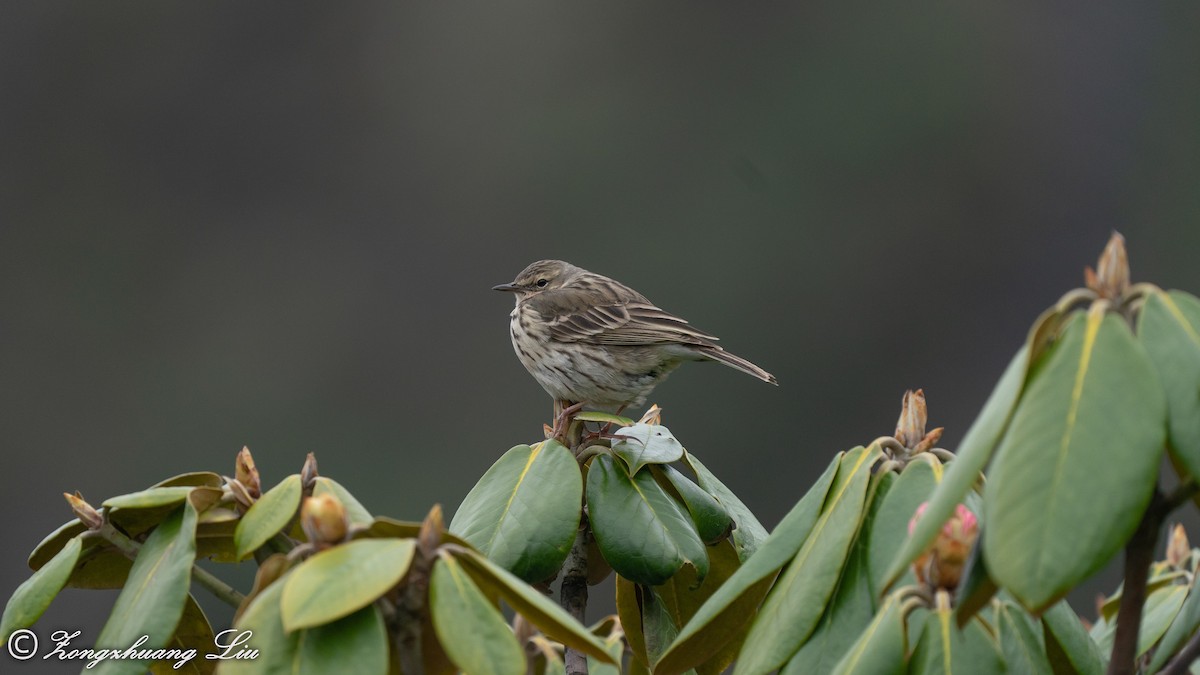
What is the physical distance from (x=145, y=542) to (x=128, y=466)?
20518 mm

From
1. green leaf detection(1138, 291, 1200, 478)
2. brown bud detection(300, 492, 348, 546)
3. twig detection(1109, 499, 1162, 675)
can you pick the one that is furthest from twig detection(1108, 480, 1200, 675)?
brown bud detection(300, 492, 348, 546)

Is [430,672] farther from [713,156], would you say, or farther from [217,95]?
[217,95]

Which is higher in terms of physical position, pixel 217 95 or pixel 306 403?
pixel 217 95

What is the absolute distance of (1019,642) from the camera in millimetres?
1896

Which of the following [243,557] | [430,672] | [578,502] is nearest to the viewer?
[430,672]

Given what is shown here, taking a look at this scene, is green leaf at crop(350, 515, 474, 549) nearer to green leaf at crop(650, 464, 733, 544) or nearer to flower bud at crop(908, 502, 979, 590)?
flower bud at crop(908, 502, 979, 590)

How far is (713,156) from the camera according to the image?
2644 cm

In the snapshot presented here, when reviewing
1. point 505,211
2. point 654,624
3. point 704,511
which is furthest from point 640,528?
point 505,211

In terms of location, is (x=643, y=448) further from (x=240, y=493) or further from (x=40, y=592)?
(x=40, y=592)

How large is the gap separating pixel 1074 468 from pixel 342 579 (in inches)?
32.8

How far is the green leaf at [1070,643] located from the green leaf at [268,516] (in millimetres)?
1112


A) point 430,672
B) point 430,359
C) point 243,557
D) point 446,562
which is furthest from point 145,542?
point 430,359

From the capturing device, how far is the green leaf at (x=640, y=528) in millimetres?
2607

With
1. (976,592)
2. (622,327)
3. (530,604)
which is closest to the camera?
(976,592)
